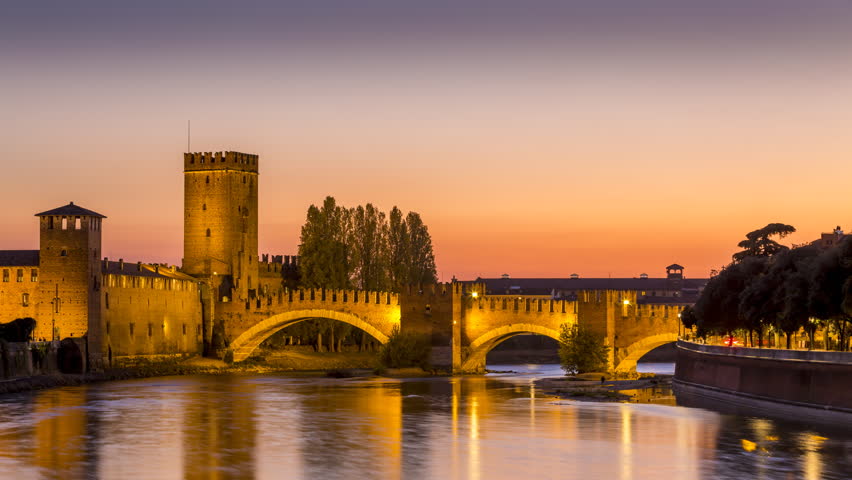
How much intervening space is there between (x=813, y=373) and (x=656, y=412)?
5.02m

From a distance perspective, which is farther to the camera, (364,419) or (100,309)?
(100,309)

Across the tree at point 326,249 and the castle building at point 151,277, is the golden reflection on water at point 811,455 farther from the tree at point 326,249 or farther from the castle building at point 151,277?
the tree at point 326,249

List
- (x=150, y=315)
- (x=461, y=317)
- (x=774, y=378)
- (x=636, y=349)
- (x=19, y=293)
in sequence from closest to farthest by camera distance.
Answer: (x=774, y=378)
(x=19, y=293)
(x=636, y=349)
(x=461, y=317)
(x=150, y=315)

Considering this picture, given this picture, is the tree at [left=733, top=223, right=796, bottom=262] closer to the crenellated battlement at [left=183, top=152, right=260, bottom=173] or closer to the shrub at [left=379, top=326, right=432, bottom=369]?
the shrub at [left=379, top=326, right=432, bottom=369]

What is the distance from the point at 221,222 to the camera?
73.1m

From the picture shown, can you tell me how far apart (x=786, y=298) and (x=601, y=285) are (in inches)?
4152

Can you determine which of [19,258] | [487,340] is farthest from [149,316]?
[487,340]

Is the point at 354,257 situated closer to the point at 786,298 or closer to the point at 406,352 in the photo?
the point at 406,352

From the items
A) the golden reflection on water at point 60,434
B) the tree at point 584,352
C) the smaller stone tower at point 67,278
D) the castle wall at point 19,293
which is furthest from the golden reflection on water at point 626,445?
the castle wall at point 19,293

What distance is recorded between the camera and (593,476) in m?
26.8

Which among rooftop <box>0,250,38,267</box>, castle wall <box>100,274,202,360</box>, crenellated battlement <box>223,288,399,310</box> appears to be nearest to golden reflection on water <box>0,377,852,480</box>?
castle wall <box>100,274,202,360</box>

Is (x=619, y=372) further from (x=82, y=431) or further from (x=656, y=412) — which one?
(x=82, y=431)

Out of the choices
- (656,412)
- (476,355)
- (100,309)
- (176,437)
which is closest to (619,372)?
(476,355)

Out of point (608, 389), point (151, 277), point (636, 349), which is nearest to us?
point (608, 389)
